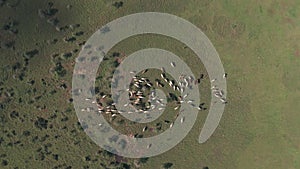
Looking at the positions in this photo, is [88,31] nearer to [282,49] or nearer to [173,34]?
[173,34]

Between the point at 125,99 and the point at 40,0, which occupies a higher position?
the point at 40,0

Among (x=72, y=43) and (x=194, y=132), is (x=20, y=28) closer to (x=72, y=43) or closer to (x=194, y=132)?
(x=72, y=43)

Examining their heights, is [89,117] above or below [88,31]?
below

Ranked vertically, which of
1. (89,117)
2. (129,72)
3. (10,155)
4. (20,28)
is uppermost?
(20,28)

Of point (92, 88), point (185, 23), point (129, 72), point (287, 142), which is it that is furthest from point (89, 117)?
point (287, 142)

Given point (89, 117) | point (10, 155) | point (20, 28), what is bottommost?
point (10, 155)

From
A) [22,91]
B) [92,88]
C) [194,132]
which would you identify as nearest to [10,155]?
[22,91]
